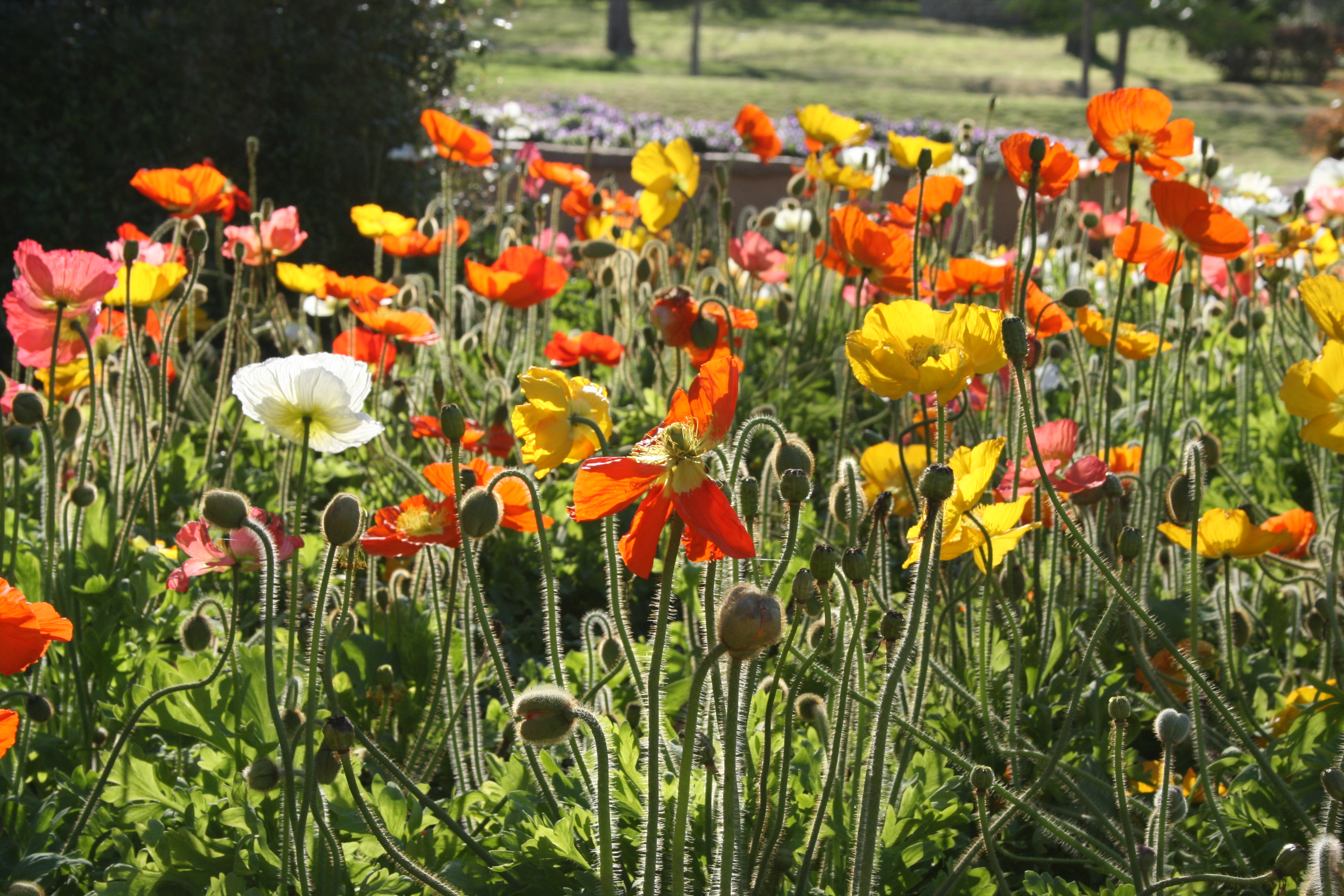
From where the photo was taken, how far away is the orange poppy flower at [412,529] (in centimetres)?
152

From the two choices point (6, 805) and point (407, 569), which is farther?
point (407, 569)

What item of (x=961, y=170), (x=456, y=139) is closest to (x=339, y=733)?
Answer: (x=456, y=139)

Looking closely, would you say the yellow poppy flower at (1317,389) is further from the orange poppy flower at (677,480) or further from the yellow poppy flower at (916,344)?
the orange poppy flower at (677,480)

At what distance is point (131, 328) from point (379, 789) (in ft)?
3.33

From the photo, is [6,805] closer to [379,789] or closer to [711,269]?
[379,789]

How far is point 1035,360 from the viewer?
1902mm

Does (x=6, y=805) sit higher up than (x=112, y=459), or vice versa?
(x=112, y=459)

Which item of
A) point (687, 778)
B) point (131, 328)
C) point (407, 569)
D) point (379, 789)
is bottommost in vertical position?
point (407, 569)

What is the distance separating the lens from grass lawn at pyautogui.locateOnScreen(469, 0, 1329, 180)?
16.2m

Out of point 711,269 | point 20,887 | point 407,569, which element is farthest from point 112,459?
point 711,269

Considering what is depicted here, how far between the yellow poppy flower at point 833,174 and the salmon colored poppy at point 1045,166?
0.96 meters

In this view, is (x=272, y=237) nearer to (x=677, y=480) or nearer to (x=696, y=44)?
(x=677, y=480)

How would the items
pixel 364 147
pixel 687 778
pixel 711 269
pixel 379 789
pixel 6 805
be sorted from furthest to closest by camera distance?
1. pixel 364 147
2. pixel 711 269
3. pixel 6 805
4. pixel 379 789
5. pixel 687 778

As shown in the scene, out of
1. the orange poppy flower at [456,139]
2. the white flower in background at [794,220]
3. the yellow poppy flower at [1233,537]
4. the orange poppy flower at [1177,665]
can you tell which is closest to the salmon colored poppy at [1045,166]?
the yellow poppy flower at [1233,537]
